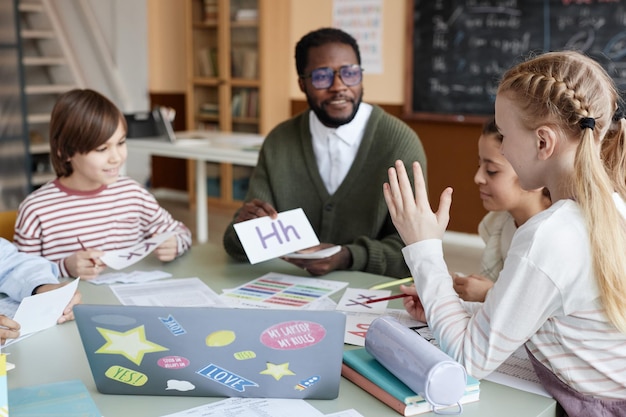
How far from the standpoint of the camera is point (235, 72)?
596cm

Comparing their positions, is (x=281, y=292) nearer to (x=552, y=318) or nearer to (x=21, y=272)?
(x=21, y=272)

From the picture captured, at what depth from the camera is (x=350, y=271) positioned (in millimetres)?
1948

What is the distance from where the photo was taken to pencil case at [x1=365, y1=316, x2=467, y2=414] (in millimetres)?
1087

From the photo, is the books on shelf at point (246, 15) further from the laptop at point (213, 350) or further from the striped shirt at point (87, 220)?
the laptop at point (213, 350)

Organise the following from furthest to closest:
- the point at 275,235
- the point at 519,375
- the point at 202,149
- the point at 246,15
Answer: the point at 246,15 < the point at 202,149 < the point at 275,235 < the point at 519,375

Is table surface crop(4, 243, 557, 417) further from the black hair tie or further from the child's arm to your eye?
the black hair tie

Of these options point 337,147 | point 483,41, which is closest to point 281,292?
point 337,147

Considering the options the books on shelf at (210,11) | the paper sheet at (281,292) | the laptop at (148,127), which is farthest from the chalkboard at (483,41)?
the paper sheet at (281,292)

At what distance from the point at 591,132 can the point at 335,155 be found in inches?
45.7

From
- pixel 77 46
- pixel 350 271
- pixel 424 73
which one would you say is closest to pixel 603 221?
pixel 350 271

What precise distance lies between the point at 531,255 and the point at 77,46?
6.22m

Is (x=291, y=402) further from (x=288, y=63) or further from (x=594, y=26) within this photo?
(x=288, y=63)

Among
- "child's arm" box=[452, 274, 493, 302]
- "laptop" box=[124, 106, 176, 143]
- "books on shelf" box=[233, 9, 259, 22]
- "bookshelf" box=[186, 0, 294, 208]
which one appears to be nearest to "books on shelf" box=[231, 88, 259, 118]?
"bookshelf" box=[186, 0, 294, 208]

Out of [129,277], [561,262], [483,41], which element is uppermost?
[483,41]
